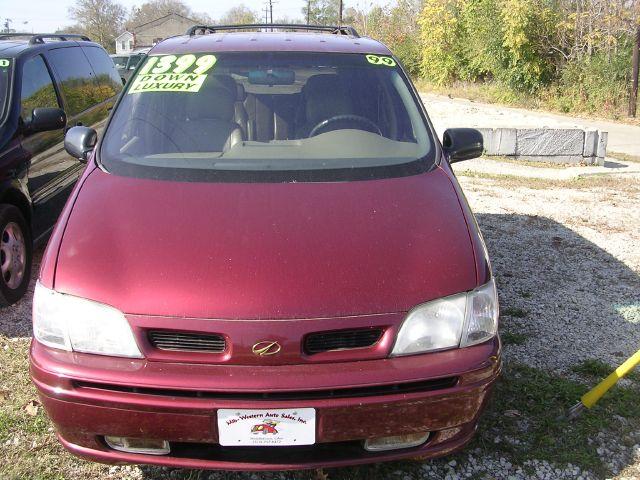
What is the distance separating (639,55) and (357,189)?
18.9 meters

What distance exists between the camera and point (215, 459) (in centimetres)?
222

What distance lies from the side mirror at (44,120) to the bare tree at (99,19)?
69052 millimetres

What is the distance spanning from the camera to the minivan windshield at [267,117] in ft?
9.71

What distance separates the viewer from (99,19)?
70750mm

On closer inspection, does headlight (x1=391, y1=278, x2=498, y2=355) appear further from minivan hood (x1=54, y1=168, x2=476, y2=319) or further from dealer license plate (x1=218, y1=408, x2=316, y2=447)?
dealer license plate (x1=218, y1=408, x2=316, y2=447)

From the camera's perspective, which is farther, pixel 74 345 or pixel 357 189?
pixel 357 189

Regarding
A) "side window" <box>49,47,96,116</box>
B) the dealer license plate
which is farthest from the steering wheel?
"side window" <box>49,47,96,116</box>

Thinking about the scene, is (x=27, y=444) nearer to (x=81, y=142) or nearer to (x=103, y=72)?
(x=81, y=142)

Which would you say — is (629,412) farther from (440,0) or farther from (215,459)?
(440,0)

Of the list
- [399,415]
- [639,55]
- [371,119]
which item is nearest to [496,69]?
[639,55]

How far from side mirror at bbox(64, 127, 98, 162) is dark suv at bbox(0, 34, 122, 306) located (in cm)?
109

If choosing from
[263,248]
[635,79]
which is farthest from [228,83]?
[635,79]

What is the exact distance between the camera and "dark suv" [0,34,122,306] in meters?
4.33

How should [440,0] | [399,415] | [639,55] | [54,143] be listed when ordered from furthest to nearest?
[440,0], [639,55], [54,143], [399,415]
